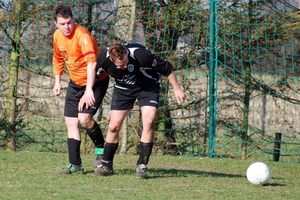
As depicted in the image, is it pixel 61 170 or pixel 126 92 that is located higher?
pixel 126 92

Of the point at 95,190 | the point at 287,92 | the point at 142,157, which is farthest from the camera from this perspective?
the point at 287,92

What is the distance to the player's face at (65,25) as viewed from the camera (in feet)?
24.0

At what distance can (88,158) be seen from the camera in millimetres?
9531

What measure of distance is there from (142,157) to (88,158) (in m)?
2.23

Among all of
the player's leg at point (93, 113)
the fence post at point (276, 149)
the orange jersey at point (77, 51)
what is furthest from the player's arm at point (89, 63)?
the fence post at point (276, 149)

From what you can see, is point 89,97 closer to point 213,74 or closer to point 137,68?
point 137,68

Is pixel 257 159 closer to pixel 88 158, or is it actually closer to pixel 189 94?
pixel 189 94

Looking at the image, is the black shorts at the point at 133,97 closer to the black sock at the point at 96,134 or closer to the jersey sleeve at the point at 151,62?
the jersey sleeve at the point at 151,62

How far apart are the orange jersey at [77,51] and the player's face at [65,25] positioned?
0.31ft

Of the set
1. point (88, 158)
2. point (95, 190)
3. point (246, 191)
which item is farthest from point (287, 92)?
point (95, 190)

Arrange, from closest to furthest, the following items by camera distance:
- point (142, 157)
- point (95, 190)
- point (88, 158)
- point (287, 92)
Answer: point (95, 190) < point (142, 157) < point (88, 158) < point (287, 92)

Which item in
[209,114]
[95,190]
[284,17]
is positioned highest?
[284,17]

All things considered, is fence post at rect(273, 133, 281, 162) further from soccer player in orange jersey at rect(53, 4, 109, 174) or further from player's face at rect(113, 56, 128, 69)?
player's face at rect(113, 56, 128, 69)

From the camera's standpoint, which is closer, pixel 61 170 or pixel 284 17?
pixel 61 170
